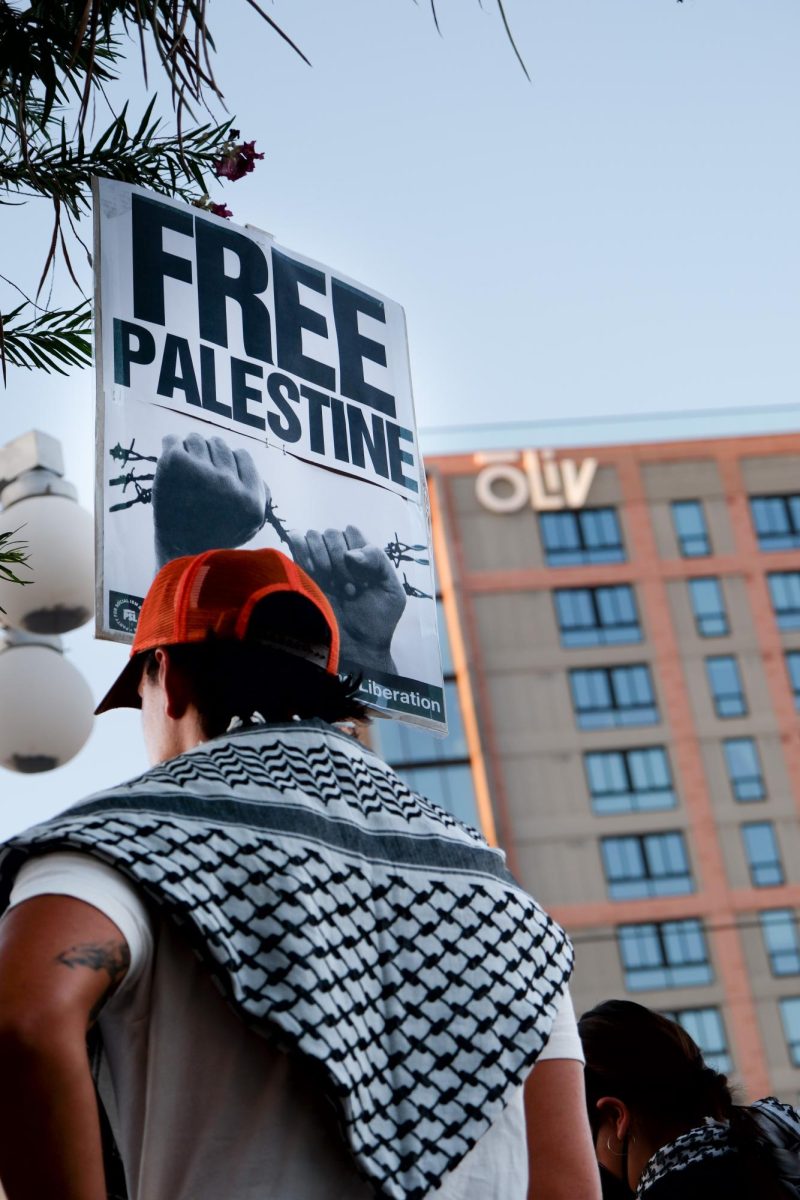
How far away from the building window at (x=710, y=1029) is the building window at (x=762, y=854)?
11.1 feet

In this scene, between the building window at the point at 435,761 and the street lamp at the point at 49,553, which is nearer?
the street lamp at the point at 49,553

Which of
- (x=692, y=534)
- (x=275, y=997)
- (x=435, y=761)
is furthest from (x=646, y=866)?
(x=275, y=997)

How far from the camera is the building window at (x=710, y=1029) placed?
117 ft

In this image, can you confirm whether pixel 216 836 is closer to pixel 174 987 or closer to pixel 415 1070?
pixel 174 987

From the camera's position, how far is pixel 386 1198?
1476mm

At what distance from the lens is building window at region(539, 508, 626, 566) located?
41812mm

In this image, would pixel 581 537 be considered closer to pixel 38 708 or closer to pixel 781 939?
pixel 781 939

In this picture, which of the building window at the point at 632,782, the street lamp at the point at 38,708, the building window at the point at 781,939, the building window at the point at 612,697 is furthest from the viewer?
the building window at the point at 612,697

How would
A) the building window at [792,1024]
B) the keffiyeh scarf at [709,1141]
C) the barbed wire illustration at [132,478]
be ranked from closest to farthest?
the barbed wire illustration at [132,478]
the keffiyeh scarf at [709,1141]
the building window at [792,1024]

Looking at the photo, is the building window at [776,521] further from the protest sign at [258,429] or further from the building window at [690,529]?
the protest sign at [258,429]

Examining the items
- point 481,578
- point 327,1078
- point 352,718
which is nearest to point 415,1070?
point 327,1078

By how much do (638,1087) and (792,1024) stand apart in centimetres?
3555

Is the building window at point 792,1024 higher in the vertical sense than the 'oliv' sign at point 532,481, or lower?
lower

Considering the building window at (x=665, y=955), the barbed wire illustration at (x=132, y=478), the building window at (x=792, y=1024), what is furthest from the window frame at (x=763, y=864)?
the barbed wire illustration at (x=132, y=478)
